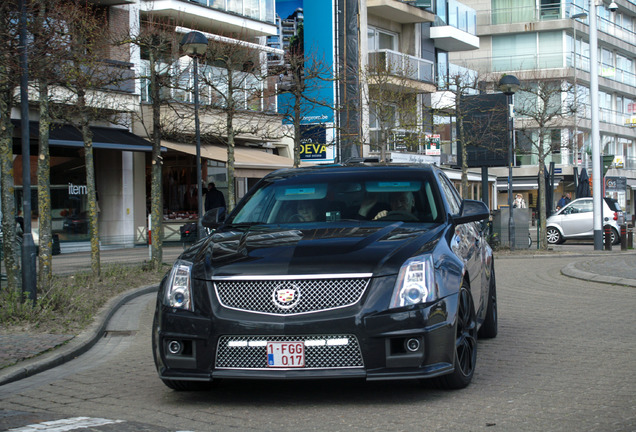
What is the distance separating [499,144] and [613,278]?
12.0 m

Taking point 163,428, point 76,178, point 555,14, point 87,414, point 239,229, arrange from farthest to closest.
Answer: point 555,14, point 76,178, point 239,229, point 87,414, point 163,428

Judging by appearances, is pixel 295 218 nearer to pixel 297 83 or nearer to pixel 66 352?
pixel 66 352

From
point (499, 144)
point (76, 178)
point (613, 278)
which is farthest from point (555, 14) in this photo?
point (613, 278)

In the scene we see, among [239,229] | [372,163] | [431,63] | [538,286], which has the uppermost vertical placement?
[431,63]

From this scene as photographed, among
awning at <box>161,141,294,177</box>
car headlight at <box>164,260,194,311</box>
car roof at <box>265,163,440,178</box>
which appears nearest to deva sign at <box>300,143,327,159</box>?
awning at <box>161,141,294,177</box>

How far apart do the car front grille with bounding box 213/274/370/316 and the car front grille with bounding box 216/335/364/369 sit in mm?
176

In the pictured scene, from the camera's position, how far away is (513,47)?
65.2 m

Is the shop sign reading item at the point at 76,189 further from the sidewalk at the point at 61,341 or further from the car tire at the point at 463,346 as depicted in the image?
the car tire at the point at 463,346

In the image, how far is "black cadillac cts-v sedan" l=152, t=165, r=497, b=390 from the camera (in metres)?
5.69

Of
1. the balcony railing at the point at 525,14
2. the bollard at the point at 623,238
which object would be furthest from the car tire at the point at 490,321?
the balcony railing at the point at 525,14

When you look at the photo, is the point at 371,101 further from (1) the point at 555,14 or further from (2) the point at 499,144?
(1) the point at 555,14

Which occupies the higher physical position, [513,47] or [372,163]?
[513,47]

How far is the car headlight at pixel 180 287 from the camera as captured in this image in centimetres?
600

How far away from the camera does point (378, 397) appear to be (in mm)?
6219
